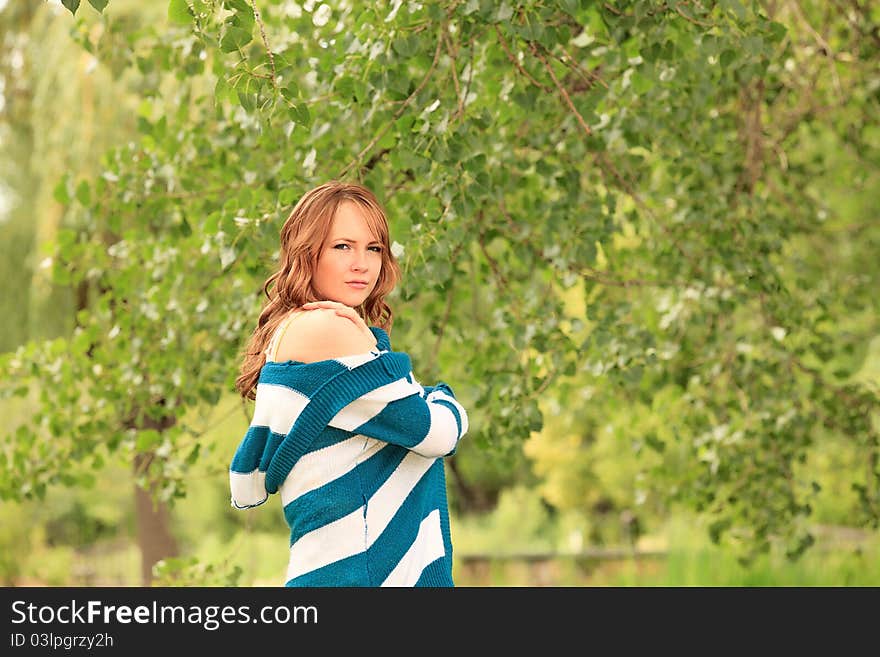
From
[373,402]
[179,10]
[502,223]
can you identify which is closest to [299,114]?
[179,10]

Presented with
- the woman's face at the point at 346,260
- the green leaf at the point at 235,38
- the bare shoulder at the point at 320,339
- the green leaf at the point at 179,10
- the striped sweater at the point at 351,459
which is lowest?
the striped sweater at the point at 351,459

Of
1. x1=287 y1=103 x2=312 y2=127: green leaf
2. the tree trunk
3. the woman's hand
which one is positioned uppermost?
the tree trunk

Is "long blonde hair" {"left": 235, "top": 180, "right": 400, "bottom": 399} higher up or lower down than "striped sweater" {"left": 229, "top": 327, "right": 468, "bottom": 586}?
higher up

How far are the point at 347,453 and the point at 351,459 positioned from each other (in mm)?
12

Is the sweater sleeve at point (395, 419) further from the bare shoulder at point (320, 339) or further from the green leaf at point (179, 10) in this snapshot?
the green leaf at point (179, 10)

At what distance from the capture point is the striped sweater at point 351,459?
1.65 meters

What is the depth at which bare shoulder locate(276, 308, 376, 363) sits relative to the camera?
1688 mm

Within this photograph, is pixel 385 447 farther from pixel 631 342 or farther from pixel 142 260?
pixel 142 260

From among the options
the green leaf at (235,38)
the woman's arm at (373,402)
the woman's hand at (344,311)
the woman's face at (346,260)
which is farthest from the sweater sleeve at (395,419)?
the green leaf at (235,38)

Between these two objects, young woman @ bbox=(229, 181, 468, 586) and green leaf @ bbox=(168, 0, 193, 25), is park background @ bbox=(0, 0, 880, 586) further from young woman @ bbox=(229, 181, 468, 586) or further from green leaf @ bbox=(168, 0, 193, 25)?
young woman @ bbox=(229, 181, 468, 586)

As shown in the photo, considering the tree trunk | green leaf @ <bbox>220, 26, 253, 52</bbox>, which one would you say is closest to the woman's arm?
green leaf @ <bbox>220, 26, 253, 52</bbox>

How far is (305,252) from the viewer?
5.92ft
